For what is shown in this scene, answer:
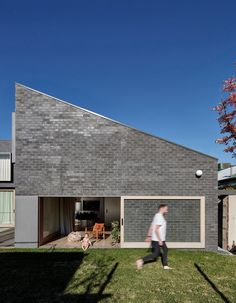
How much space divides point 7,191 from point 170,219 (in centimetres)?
1093

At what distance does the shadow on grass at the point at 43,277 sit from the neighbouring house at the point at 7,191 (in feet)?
→ 24.7

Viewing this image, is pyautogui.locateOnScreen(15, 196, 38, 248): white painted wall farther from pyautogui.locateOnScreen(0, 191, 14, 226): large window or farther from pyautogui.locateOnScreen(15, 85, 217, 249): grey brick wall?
pyautogui.locateOnScreen(0, 191, 14, 226): large window

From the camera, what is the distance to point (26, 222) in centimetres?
1172

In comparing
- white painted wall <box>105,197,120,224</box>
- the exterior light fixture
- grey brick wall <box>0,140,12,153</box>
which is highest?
grey brick wall <box>0,140,12,153</box>

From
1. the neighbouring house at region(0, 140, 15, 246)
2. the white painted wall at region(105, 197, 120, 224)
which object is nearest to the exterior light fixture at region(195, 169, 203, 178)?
the white painted wall at region(105, 197, 120, 224)

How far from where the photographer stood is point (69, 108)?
11.9 m

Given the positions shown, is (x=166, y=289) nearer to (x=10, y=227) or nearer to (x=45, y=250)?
(x=45, y=250)

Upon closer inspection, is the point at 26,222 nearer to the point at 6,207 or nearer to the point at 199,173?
the point at 199,173

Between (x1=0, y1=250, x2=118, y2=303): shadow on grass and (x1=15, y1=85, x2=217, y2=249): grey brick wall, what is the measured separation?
257cm

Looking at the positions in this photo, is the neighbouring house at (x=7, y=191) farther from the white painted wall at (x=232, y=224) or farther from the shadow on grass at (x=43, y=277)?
the white painted wall at (x=232, y=224)

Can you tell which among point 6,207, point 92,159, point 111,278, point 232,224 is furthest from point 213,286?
point 6,207

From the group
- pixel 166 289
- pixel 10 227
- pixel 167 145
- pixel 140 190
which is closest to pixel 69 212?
pixel 10 227

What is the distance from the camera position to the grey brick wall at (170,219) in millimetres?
11617

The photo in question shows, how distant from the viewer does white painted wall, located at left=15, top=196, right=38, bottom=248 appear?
38.3ft
